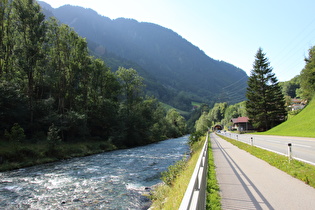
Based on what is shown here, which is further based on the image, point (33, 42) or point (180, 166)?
point (33, 42)

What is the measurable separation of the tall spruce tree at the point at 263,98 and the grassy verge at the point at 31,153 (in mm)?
46439

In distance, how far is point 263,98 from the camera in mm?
55094

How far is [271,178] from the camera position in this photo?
26.3ft

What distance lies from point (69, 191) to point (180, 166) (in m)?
6.51

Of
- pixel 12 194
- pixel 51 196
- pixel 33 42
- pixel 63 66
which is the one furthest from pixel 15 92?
pixel 51 196

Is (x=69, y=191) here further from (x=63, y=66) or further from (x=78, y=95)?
(x=78, y=95)

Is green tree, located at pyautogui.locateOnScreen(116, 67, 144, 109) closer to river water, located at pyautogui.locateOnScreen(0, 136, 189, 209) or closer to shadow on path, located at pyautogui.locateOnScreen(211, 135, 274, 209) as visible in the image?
Result: river water, located at pyautogui.locateOnScreen(0, 136, 189, 209)

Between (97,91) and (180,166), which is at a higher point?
(97,91)

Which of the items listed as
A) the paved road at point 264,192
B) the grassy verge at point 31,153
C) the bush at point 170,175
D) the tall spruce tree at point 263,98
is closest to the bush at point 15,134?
the grassy verge at point 31,153

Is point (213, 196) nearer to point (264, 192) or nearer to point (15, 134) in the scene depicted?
point (264, 192)

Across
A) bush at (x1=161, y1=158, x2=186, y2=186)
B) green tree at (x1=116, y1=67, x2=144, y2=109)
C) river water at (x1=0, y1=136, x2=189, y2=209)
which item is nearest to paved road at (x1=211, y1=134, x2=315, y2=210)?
bush at (x1=161, y1=158, x2=186, y2=186)

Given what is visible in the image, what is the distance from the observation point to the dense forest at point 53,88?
78.1 feet

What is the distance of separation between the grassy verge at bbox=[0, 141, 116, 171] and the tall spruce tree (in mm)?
46439

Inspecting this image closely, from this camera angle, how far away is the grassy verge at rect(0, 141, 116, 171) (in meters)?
17.9
